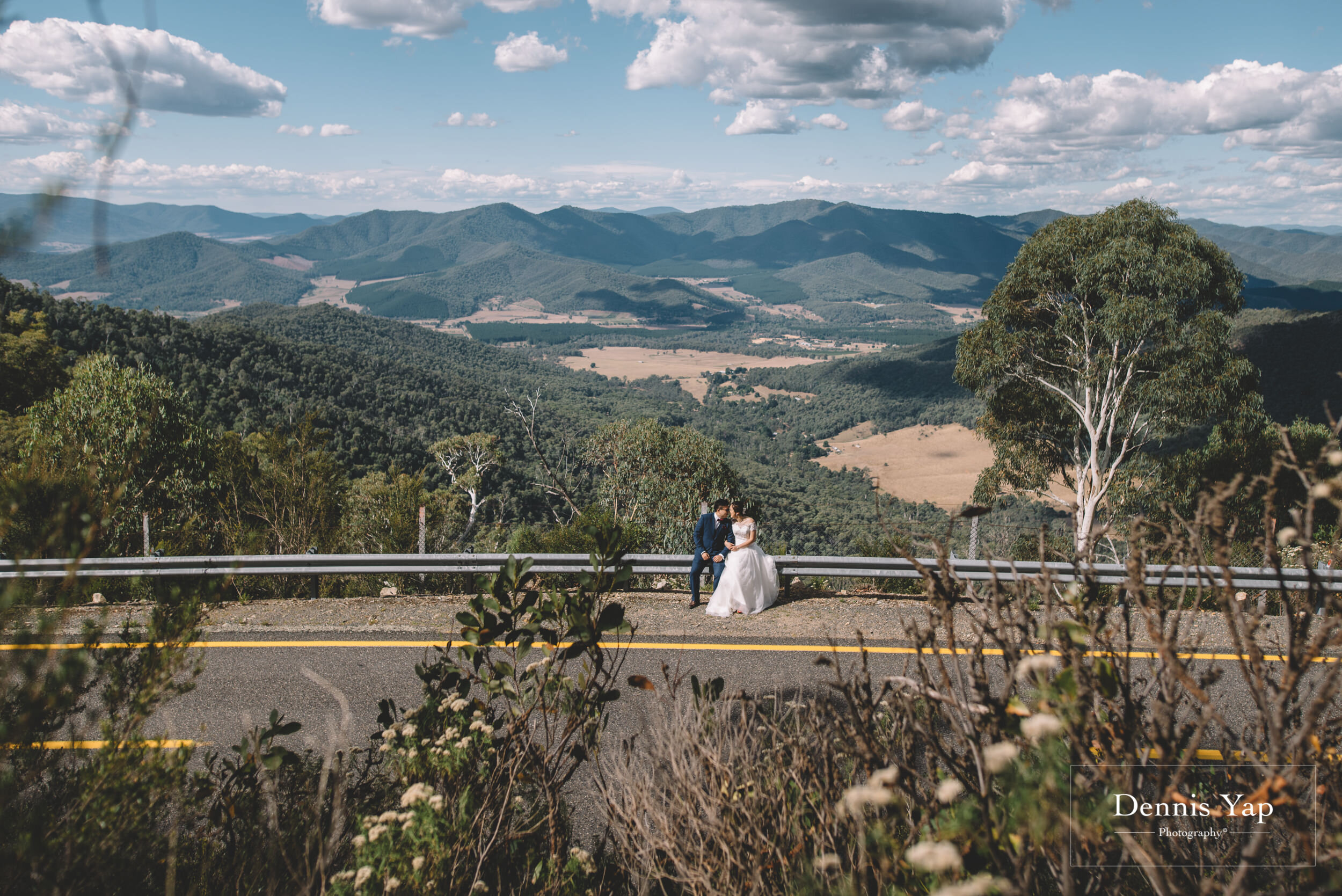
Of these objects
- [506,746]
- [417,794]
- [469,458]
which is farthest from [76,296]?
[417,794]

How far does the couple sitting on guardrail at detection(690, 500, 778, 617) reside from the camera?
845 cm

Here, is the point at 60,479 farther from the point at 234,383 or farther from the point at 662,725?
the point at 234,383

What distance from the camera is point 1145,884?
2.48 meters

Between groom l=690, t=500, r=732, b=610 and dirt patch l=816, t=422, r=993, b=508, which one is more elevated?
groom l=690, t=500, r=732, b=610

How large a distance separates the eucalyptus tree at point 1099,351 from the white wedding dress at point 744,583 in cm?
1153

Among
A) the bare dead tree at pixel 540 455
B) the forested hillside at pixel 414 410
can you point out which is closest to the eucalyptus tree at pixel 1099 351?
the forested hillside at pixel 414 410

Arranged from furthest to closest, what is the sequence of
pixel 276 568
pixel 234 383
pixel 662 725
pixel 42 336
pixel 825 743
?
pixel 234 383, pixel 42 336, pixel 276 568, pixel 662 725, pixel 825 743

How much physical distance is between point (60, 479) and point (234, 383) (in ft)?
228

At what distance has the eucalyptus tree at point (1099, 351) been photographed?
17.1m

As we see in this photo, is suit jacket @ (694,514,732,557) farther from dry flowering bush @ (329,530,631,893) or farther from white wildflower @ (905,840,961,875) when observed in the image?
white wildflower @ (905,840,961,875)

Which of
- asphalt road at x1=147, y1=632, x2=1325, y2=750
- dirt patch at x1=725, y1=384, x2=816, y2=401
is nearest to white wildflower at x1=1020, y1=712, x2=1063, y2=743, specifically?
asphalt road at x1=147, y1=632, x2=1325, y2=750

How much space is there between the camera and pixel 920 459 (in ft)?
311

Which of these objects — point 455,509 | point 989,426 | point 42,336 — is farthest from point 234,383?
point 989,426

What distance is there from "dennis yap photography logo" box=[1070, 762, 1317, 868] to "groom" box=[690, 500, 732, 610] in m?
5.68
